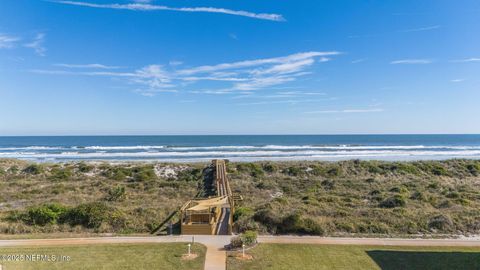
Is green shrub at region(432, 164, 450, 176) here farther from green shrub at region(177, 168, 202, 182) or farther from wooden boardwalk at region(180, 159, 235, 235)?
wooden boardwalk at region(180, 159, 235, 235)

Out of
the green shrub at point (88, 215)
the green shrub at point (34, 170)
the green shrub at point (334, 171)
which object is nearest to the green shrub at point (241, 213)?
the green shrub at point (88, 215)

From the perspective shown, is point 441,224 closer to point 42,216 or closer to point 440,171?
point 42,216

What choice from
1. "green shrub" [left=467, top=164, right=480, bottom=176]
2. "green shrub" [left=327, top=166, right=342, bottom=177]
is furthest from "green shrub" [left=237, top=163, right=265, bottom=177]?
"green shrub" [left=467, top=164, right=480, bottom=176]

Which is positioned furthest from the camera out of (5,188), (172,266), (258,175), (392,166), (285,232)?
(392,166)

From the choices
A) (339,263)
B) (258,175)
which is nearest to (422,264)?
(339,263)

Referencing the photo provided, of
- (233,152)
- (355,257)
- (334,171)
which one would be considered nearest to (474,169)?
(334,171)

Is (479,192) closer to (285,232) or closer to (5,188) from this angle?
(285,232)
